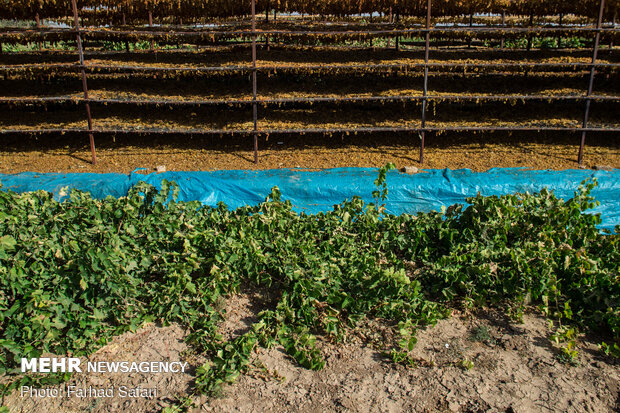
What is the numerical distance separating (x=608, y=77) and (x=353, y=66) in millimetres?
5358

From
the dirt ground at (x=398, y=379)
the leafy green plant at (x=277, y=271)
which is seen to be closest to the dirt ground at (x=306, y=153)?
the leafy green plant at (x=277, y=271)

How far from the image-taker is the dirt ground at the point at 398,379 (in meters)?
3.82

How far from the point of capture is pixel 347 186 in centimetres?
752

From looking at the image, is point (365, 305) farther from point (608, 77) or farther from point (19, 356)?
point (608, 77)

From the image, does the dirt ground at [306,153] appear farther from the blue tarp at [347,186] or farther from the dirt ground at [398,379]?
the dirt ground at [398,379]

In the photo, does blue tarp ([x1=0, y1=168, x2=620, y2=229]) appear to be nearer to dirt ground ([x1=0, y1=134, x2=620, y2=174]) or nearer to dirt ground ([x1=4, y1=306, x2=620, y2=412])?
dirt ground ([x1=0, y1=134, x2=620, y2=174])

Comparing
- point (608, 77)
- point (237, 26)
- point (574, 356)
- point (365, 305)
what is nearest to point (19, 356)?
point (365, 305)

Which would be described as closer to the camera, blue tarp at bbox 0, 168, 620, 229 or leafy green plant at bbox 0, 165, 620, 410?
leafy green plant at bbox 0, 165, 620, 410

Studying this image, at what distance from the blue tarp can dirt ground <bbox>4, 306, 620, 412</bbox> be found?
297 cm

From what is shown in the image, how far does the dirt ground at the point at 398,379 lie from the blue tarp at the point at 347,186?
2.97 metres

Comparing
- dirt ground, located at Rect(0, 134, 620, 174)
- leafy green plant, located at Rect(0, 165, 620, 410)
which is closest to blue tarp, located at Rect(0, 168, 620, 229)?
dirt ground, located at Rect(0, 134, 620, 174)

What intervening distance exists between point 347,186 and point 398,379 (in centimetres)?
385

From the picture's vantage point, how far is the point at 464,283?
4934mm

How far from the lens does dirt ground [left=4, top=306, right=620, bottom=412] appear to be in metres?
3.82
